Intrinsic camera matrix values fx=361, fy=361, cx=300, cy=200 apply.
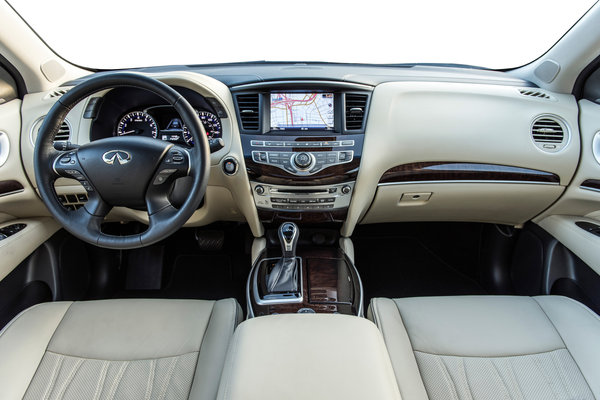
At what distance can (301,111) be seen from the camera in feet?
5.11

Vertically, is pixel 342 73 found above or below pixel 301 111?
above

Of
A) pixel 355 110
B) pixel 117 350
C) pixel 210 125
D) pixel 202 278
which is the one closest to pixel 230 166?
pixel 210 125

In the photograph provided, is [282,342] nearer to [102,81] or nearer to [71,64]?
[102,81]

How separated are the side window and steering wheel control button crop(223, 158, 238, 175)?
1053mm

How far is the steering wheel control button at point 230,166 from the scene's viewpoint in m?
1.57

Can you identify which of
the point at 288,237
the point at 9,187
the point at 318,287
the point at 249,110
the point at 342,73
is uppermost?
the point at 342,73

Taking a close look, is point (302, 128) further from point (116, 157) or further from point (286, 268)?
point (116, 157)

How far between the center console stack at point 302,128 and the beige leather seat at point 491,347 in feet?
1.98

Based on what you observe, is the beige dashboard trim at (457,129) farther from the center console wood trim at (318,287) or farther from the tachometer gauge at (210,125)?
the tachometer gauge at (210,125)

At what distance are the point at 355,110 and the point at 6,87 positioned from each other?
1597mm

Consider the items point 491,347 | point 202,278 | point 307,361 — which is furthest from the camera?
point 202,278

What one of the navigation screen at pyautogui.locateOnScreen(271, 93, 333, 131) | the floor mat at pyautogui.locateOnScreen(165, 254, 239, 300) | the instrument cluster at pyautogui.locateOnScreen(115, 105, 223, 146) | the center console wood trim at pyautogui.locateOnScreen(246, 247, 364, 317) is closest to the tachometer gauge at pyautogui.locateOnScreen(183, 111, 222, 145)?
the instrument cluster at pyautogui.locateOnScreen(115, 105, 223, 146)

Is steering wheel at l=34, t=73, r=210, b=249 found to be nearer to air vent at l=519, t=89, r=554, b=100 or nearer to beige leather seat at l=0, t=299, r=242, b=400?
beige leather seat at l=0, t=299, r=242, b=400

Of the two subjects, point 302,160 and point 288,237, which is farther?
point 288,237
